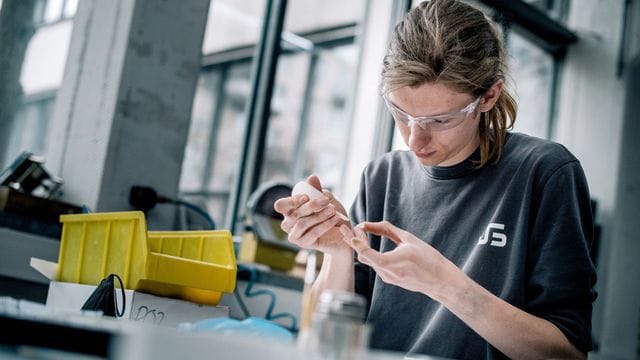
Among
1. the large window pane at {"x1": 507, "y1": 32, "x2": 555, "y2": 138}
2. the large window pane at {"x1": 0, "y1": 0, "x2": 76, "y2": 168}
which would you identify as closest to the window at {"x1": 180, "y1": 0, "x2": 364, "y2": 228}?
the large window pane at {"x1": 507, "y1": 32, "x2": 555, "y2": 138}

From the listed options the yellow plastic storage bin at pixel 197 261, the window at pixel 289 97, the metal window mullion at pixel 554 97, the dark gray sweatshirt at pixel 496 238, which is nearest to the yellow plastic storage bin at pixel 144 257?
the yellow plastic storage bin at pixel 197 261

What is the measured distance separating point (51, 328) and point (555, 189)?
40.6 inches

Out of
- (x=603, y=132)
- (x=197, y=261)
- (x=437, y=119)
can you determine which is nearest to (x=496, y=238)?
(x=437, y=119)

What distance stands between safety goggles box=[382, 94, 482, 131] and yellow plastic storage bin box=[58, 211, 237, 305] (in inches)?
18.2

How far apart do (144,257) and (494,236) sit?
2.39 feet

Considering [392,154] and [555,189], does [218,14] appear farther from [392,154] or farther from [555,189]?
[555,189]

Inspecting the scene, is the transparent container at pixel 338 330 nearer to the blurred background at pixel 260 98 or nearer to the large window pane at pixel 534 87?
the blurred background at pixel 260 98

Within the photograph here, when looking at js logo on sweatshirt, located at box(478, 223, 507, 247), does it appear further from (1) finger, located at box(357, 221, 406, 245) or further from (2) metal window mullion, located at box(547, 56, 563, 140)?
(2) metal window mullion, located at box(547, 56, 563, 140)

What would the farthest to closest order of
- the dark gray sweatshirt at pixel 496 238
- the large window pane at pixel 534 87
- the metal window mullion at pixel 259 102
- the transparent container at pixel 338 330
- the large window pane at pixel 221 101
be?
the large window pane at pixel 221 101 → the large window pane at pixel 534 87 → the metal window mullion at pixel 259 102 → the dark gray sweatshirt at pixel 496 238 → the transparent container at pixel 338 330

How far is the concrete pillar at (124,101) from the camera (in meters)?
2.13

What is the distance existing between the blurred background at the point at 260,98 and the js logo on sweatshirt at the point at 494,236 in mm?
376

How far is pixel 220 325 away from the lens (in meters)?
0.91

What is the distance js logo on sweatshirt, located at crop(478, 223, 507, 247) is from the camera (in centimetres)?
146

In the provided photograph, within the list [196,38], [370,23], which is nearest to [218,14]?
[370,23]
